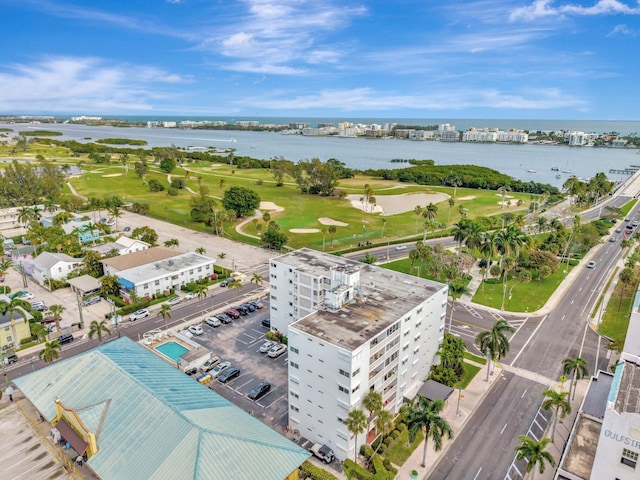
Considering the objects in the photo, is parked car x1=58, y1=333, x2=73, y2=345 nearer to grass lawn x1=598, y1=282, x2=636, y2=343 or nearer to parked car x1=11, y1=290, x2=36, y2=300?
parked car x1=11, y1=290, x2=36, y2=300

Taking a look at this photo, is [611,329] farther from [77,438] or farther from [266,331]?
[77,438]

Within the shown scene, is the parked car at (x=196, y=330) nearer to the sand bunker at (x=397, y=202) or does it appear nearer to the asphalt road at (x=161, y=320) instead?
the asphalt road at (x=161, y=320)

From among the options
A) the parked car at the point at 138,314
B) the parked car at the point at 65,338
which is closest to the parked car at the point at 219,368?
the parked car at the point at 138,314

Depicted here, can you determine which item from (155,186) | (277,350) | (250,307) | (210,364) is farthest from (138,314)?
(155,186)

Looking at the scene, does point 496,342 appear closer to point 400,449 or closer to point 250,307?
point 400,449

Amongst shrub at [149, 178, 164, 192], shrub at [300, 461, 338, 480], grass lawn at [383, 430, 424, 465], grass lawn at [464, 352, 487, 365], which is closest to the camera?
shrub at [300, 461, 338, 480]

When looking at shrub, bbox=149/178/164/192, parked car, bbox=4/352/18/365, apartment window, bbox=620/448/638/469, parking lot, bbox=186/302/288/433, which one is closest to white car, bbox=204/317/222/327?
parking lot, bbox=186/302/288/433
